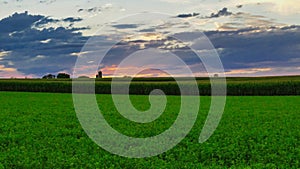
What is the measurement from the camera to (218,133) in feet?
59.1

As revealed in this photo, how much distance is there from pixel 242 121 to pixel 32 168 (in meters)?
13.3

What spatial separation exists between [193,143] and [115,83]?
49.3m

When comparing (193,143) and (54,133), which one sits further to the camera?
(54,133)

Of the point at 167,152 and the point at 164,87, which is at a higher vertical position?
the point at 167,152

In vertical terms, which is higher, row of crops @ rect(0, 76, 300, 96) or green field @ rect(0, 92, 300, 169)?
green field @ rect(0, 92, 300, 169)

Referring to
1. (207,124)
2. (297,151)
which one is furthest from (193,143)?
(207,124)

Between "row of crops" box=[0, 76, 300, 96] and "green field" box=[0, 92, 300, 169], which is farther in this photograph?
"row of crops" box=[0, 76, 300, 96]

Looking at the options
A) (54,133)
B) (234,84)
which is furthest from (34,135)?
(234,84)

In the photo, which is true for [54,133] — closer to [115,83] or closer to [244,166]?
[244,166]

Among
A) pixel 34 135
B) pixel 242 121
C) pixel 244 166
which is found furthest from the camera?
pixel 242 121

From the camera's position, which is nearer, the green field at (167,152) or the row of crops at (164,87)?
the green field at (167,152)

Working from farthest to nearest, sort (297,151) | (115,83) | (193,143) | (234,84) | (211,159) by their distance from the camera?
(115,83)
(234,84)
(193,143)
(297,151)
(211,159)

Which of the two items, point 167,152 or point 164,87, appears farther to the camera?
point 164,87

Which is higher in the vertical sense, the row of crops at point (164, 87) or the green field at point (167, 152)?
the green field at point (167, 152)
